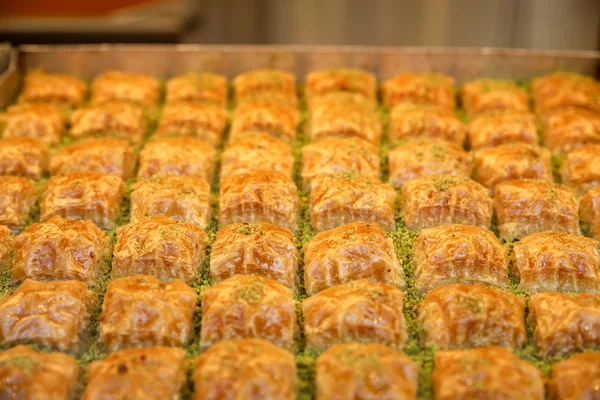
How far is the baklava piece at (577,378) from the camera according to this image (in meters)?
3.41

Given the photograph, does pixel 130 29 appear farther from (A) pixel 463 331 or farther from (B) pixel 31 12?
(A) pixel 463 331

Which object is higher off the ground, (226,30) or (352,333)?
(226,30)

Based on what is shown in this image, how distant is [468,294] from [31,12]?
9.65 meters

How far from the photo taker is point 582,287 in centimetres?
422

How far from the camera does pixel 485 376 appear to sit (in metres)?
3.42

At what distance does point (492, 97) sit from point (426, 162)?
1.36 meters

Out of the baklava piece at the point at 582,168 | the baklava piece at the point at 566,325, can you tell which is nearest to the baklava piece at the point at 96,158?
the baklava piece at the point at 566,325

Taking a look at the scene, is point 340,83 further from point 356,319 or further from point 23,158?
point 356,319

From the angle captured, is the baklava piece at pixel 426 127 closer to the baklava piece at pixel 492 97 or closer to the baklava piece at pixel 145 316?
the baklava piece at pixel 492 97

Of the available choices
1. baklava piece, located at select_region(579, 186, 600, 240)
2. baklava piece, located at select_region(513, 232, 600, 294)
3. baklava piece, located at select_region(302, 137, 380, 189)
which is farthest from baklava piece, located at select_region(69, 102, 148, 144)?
baklava piece, located at select_region(579, 186, 600, 240)

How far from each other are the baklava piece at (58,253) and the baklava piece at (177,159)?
902mm

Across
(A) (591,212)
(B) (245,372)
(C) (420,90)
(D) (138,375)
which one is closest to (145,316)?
(D) (138,375)

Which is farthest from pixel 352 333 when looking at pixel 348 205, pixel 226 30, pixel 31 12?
pixel 31 12

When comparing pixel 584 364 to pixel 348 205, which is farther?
pixel 348 205
